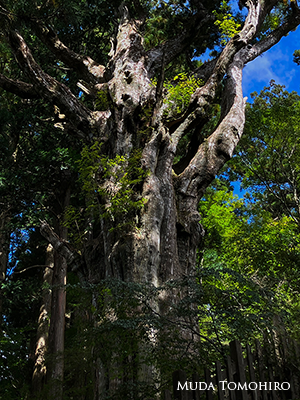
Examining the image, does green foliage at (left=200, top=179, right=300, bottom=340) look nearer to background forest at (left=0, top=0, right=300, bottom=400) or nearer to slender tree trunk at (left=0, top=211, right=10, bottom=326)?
background forest at (left=0, top=0, right=300, bottom=400)

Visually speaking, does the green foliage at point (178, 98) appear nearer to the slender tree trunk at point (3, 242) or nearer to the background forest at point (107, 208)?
the background forest at point (107, 208)

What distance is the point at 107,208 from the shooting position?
6.62 m

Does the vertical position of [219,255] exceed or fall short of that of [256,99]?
A: it falls short

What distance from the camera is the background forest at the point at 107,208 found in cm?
466

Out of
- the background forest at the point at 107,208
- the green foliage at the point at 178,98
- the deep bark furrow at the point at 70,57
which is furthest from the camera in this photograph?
the deep bark furrow at the point at 70,57

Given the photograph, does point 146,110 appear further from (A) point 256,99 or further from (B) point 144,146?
(A) point 256,99

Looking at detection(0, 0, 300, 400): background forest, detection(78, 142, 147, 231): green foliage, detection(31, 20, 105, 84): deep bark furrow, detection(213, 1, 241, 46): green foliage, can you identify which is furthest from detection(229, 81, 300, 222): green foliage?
detection(78, 142, 147, 231): green foliage

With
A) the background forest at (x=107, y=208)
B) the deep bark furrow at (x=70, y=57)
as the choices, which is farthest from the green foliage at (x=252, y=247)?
the deep bark furrow at (x=70, y=57)

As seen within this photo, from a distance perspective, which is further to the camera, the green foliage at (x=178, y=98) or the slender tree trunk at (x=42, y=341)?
the slender tree trunk at (x=42, y=341)

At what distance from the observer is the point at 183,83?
402 inches

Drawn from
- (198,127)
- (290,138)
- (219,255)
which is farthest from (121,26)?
(219,255)

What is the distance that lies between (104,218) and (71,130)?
302cm

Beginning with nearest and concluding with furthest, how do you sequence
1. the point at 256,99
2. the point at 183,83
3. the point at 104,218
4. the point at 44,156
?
the point at 104,218 < the point at 183,83 < the point at 44,156 < the point at 256,99

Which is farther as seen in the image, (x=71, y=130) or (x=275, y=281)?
(x=275, y=281)
